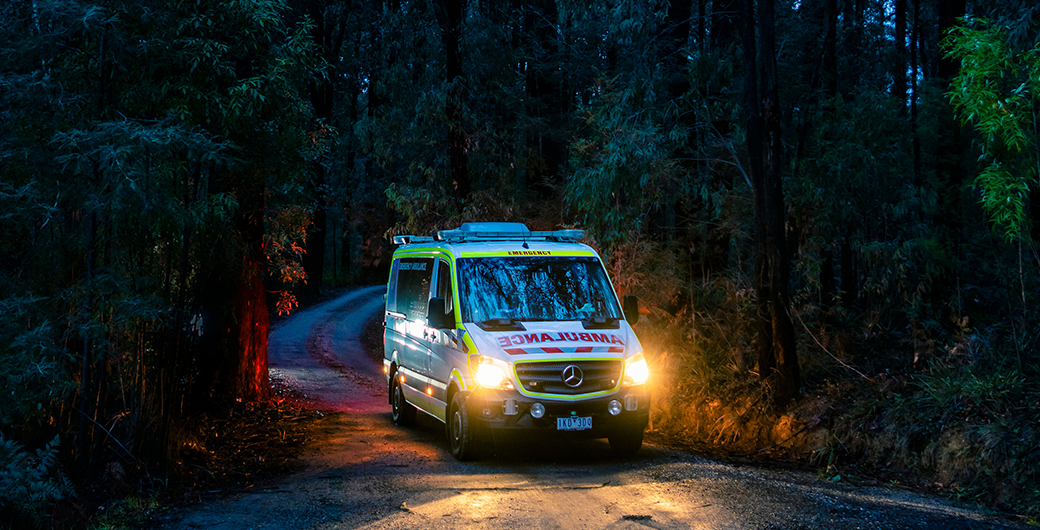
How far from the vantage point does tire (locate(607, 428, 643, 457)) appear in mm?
9969

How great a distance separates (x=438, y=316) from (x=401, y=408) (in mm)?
3170

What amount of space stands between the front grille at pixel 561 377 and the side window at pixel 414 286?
2.31 m

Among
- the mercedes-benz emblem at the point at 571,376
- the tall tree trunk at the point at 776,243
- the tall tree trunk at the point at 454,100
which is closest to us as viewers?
the mercedes-benz emblem at the point at 571,376

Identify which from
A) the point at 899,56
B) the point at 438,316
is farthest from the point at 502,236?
the point at 899,56

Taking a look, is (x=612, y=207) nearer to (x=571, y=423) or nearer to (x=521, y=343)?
(x=521, y=343)

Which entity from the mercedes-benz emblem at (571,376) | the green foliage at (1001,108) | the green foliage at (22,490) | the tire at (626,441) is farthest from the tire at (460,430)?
the green foliage at (1001,108)

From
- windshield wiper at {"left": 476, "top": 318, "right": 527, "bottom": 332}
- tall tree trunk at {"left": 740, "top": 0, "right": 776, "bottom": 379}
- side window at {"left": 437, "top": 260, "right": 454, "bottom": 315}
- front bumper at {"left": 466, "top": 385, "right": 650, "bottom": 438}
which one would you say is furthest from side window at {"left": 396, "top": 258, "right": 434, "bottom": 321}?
tall tree trunk at {"left": 740, "top": 0, "right": 776, "bottom": 379}

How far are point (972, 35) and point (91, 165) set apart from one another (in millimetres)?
9116

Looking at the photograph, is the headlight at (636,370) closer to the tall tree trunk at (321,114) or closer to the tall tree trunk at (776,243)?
the tall tree trunk at (776,243)

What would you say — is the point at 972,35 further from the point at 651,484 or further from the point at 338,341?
the point at 338,341

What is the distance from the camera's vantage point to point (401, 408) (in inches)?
518

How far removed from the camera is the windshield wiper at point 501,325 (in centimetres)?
998

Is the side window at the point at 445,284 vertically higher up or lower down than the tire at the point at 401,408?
higher up

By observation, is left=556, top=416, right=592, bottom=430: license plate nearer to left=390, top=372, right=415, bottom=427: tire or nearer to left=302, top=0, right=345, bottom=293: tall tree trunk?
left=390, top=372, right=415, bottom=427: tire
